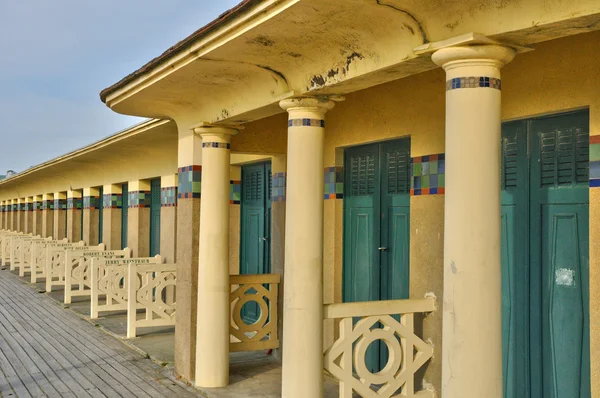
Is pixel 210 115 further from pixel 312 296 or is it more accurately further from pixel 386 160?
pixel 312 296

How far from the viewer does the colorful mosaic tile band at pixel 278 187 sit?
27.8 feet

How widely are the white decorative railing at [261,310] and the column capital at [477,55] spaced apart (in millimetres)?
4458

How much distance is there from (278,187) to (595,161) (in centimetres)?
485

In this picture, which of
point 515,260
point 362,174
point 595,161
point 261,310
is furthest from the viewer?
point 261,310

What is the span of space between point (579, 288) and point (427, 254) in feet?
4.75

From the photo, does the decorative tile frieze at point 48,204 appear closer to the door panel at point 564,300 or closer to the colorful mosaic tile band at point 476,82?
the door panel at point 564,300

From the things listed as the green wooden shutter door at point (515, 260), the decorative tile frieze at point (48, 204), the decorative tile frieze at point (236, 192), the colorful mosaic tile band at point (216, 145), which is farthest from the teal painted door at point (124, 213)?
the green wooden shutter door at point (515, 260)

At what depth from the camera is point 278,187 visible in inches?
339

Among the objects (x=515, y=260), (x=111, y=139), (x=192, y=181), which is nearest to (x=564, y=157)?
(x=515, y=260)

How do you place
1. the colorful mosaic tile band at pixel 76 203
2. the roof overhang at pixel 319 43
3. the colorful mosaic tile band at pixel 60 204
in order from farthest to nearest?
the colorful mosaic tile band at pixel 60 204, the colorful mosaic tile band at pixel 76 203, the roof overhang at pixel 319 43

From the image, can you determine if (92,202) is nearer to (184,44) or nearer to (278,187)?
(278,187)

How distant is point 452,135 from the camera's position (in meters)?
3.66

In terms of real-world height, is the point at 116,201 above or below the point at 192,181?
below

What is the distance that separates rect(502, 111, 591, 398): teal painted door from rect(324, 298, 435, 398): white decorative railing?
2.58 ft
